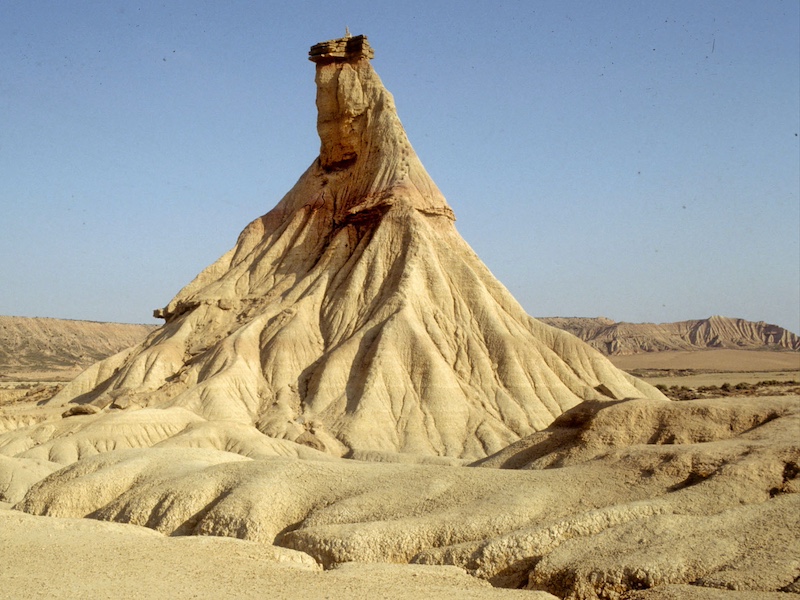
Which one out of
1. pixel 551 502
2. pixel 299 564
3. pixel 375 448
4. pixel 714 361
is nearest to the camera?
pixel 299 564

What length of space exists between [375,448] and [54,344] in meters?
128

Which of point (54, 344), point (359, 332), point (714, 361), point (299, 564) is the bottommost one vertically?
point (54, 344)

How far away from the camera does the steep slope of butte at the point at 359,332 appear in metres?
45.4

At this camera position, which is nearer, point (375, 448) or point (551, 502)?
point (551, 502)

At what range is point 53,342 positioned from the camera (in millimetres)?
157750

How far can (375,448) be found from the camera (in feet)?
139

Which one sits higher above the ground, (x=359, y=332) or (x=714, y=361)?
(x=359, y=332)

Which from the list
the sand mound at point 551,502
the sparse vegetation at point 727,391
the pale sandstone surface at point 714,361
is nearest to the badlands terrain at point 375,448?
the sand mound at point 551,502

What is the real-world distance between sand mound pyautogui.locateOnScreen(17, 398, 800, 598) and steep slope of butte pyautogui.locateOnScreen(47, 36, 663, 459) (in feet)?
54.8

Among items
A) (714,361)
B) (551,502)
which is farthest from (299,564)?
(714,361)

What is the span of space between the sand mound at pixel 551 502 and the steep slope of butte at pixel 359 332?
16698 mm

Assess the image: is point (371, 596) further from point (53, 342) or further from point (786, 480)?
point (53, 342)

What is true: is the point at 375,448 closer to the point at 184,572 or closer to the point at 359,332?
the point at 359,332

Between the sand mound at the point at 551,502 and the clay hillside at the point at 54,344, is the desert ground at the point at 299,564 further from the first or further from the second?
the clay hillside at the point at 54,344
